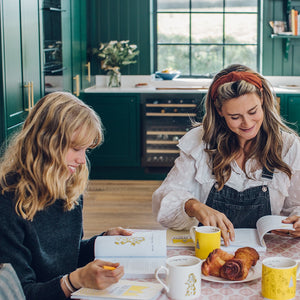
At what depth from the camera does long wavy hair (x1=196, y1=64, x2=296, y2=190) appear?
202 cm

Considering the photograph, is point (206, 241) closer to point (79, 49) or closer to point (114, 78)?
point (79, 49)

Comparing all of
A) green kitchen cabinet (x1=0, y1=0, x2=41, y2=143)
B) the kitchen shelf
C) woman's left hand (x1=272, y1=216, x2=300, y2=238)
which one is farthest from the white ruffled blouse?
the kitchen shelf

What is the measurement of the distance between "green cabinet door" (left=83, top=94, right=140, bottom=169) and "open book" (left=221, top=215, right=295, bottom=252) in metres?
3.95

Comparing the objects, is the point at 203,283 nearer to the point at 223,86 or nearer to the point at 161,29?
the point at 223,86

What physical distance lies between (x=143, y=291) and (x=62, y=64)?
371 cm

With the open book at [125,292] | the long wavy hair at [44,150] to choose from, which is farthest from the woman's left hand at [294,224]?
the long wavy hair at [44,150]

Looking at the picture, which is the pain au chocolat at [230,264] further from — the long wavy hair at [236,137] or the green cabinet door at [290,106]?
the green cabinet door at [290,106]

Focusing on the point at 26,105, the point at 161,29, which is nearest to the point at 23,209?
the point at 26,105

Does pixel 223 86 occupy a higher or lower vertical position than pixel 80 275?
higher

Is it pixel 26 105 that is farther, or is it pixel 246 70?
pixel 26 105

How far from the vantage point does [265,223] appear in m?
1.80

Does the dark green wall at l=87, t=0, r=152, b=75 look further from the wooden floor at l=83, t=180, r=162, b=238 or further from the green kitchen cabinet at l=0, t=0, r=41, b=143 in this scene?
the green kitchen cabinet at l=0, t=0, r=41, b=143

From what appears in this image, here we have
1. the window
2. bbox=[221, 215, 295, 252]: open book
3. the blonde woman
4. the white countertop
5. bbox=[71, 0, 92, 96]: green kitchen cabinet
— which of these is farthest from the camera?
the window

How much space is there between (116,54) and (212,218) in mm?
4274
